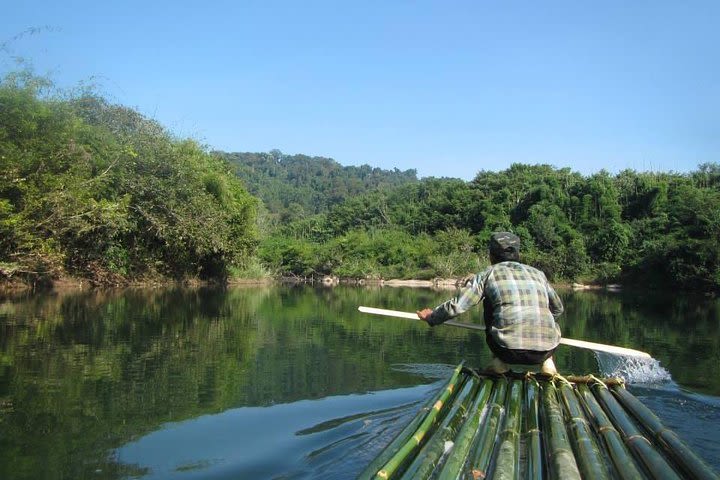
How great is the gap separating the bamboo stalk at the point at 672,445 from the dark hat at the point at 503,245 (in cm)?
133

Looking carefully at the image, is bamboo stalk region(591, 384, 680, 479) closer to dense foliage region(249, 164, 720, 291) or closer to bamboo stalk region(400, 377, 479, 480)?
bamboo stalk region(400, 377, 479, 480)

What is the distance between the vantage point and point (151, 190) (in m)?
26.4

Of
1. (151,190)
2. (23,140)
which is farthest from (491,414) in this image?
(151,190)

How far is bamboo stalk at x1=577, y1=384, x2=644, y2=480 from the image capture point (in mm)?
2699

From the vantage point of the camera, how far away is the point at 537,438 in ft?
10.9

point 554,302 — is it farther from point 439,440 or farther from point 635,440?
point 439,440

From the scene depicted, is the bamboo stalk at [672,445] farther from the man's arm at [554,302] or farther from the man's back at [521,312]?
the man's arm at [554,302]

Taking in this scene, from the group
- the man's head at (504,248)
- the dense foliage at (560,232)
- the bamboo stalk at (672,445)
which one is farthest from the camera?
the dense foliage at (560,232)

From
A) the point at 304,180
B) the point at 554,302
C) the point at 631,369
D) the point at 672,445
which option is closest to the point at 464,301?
the point at 554,302

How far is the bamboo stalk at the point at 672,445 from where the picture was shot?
2.60 metres

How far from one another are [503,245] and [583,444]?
2012 mm

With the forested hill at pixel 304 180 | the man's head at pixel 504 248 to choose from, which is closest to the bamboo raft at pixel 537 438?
the man's head at pixel 504 248

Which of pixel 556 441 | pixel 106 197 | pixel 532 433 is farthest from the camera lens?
pixel 106 197

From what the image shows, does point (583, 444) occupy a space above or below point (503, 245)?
below
